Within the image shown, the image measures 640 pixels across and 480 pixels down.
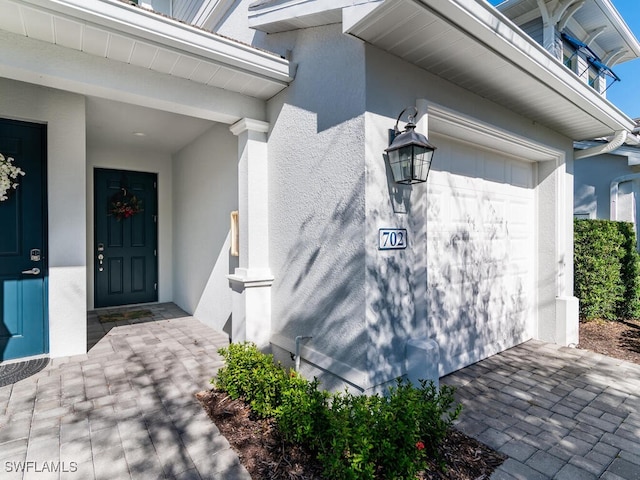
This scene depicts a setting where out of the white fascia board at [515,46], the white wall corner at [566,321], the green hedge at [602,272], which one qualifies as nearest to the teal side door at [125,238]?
the white fascia board at [515,46]

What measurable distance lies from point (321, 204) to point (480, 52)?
1725mm

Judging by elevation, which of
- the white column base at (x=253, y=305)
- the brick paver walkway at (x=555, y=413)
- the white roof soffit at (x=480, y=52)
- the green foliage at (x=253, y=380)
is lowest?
the brick paver walkway at (x=555, y=413)

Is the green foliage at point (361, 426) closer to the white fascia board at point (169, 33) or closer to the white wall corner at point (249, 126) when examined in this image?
the white wall corner at point (249, 126)

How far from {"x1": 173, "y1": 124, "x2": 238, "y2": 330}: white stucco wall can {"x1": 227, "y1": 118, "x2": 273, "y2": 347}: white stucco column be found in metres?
0.76

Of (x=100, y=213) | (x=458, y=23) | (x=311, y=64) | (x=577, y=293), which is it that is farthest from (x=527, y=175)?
(x=100, y=213)

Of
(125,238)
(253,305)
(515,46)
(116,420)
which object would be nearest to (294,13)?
(515,46)

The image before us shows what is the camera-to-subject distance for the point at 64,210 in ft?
11.9

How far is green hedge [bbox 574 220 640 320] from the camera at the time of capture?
17.0 feet

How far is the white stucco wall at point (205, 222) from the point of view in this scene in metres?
4.51

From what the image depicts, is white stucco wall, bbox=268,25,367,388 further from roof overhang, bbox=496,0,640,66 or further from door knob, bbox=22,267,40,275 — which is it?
roof overhang, bbox=496,0,640,66

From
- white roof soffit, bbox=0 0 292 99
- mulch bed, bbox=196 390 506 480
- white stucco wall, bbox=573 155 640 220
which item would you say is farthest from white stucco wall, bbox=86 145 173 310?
white stucco wall, bbox=573 155 640 220

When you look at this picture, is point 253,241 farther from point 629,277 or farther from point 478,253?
point 629,277

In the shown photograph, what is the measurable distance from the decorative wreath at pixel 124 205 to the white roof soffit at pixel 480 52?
5285 millimetres

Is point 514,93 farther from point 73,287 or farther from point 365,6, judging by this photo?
point 73,287
